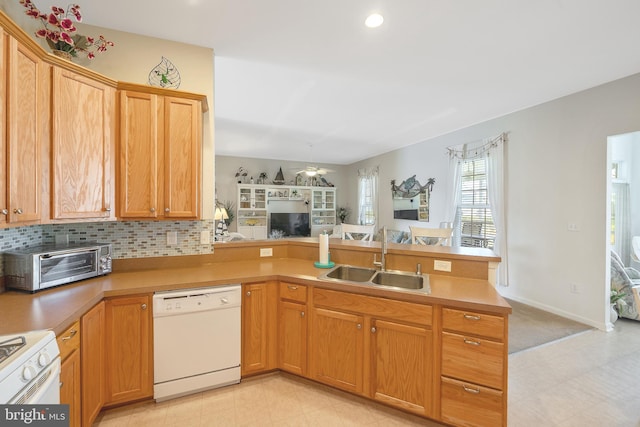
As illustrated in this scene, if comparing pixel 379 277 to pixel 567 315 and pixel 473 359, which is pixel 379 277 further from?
pixel 567 315

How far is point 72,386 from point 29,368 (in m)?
0.57

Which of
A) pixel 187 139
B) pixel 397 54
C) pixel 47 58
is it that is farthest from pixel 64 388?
pixel 397 54

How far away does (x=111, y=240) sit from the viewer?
7.28 ft

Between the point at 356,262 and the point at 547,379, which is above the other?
the point at 356,262

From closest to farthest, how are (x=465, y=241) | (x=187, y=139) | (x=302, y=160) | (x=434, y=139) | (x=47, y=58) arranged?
(x=47, y=58)
(x=187, y=139)
(x=465, y=241)
(x=434, y=139)
(x=302, y=160)

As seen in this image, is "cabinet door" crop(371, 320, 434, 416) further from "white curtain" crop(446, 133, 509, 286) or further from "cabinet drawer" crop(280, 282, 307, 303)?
"white curtain" crop(446, 133, 509, 286)

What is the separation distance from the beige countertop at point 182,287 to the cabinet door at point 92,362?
94 millimetres

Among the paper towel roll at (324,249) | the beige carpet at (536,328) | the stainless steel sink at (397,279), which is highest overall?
the paper towel roll at (324,249)

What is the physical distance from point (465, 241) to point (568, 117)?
229 cm

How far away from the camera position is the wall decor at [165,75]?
90.4 inches

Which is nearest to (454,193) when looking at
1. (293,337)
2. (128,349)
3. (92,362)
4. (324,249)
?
(324,249)

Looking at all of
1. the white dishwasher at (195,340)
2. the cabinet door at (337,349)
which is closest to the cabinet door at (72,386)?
the white dishwasher at (195,340)

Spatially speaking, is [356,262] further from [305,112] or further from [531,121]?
[531,121]

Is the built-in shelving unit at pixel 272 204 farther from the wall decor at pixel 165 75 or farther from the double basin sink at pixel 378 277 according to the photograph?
the double basin sink at pixel 378 277
